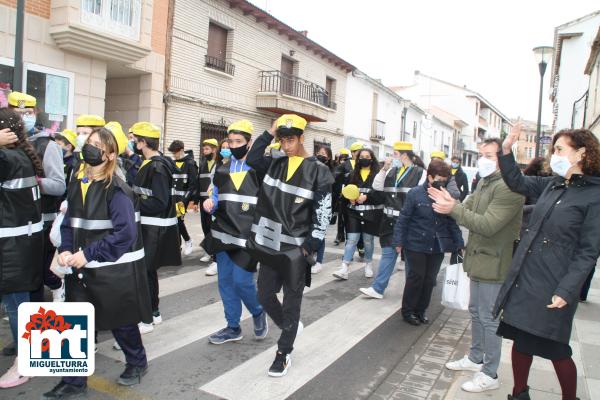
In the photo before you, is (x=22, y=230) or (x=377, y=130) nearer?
(x=22, y=230)

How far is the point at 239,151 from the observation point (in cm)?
430

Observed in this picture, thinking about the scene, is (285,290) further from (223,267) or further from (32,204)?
(32,204)

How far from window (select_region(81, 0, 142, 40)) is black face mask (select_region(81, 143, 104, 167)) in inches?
354

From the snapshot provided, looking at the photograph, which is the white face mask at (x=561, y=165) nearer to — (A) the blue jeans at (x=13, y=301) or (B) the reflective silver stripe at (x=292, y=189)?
(B) the reflective silver stripe at (x=292, y=189)

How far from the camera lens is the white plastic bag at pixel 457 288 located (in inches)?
166

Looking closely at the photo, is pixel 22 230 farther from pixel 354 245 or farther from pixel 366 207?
pixel 354 245

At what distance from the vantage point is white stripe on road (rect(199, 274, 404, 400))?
3.57 meters

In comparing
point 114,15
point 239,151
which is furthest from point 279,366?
point 114,15

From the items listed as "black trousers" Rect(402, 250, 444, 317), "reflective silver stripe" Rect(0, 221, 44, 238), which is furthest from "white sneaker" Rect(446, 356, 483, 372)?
"reflective silver stripe" Rect(0, 221, 44, 238)

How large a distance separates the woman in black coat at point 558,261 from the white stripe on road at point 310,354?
164cm

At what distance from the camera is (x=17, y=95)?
14.8ft

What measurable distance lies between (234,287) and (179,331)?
2.73ft

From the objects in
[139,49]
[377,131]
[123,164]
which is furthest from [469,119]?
[123,164]

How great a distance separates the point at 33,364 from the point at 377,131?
27.8 m
